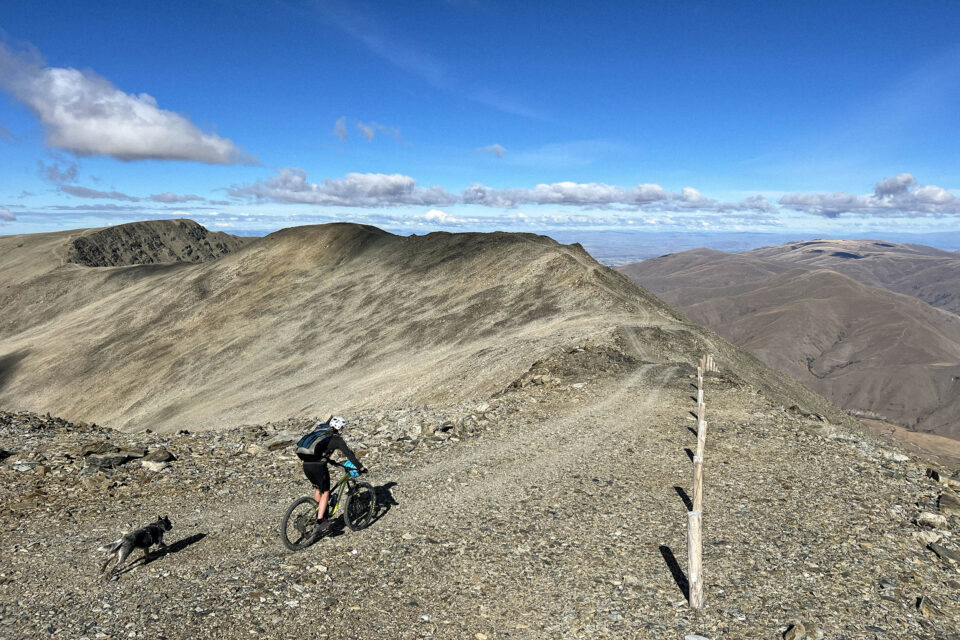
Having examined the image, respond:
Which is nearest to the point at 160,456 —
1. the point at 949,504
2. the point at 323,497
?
the point at 323,497

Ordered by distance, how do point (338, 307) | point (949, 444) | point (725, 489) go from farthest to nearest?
point (949, 444) < point (338, 307) < point (725, 489)

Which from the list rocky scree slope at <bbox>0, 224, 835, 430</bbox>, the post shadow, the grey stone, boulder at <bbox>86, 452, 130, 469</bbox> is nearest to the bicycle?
the post shadow

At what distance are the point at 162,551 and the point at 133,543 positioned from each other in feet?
3.67

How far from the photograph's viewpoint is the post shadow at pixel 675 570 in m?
9.74

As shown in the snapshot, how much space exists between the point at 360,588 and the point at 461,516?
11.3 ft

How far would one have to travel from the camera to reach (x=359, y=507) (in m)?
12.3

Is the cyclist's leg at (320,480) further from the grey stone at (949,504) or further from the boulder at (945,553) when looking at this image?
the grey stone at (949,504)

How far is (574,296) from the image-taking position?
157ft

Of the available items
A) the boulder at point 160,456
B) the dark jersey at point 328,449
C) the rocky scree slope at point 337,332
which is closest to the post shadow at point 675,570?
the dark jersey at point 328,449

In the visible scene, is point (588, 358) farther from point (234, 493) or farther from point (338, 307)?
point (338, 307)

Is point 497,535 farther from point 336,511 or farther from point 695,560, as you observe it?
point 695,560

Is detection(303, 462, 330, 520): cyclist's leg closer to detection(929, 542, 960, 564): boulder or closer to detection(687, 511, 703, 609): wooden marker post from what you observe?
detection(687, 511, 703, 609): wooden marker post

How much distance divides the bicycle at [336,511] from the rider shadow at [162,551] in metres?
1.92

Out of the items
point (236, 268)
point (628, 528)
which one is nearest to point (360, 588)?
point (628, 528)
